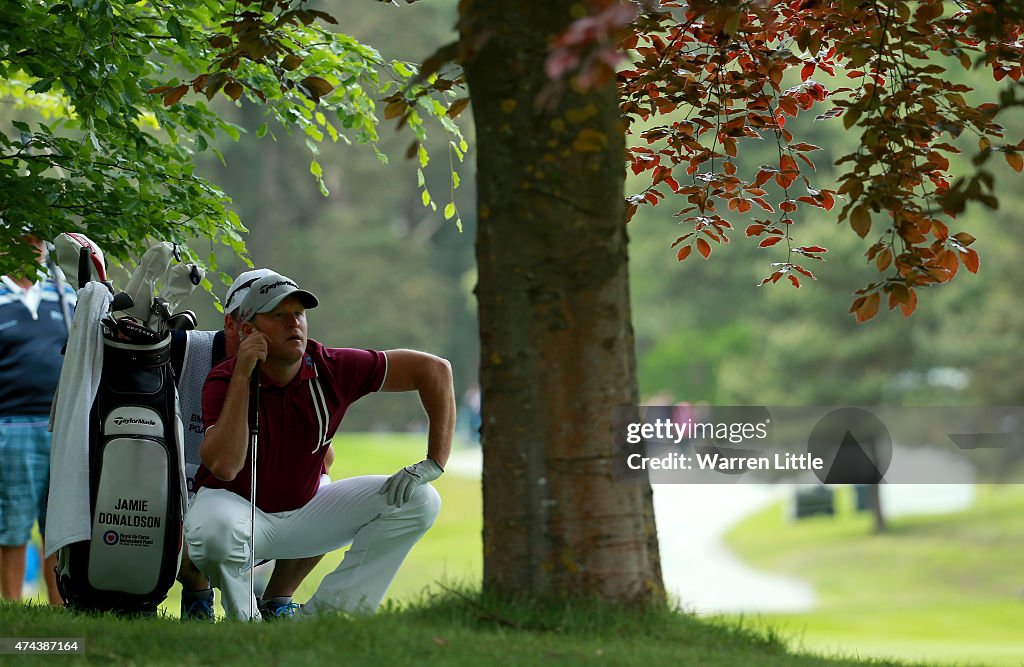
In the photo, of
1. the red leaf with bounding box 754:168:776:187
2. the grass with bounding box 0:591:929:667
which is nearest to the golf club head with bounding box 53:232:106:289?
the grass with bounding box 0:591:929:667

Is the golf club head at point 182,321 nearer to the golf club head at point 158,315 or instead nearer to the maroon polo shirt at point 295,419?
the golf club head at point 158,315

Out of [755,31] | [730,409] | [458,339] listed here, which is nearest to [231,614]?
[730,409]

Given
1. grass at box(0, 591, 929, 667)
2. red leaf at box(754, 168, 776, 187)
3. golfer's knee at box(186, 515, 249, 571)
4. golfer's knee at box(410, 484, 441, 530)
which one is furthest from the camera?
red leaf at box(754, 168, 776, 187)

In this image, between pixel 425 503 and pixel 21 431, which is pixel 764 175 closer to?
pixel 425 503

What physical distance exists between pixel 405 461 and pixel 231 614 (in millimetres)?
29874

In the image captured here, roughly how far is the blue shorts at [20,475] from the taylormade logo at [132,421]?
2.25 m

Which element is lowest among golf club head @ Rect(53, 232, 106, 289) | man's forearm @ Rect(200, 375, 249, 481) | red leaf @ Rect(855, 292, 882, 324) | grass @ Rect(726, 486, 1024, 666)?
grass @ Rect(726, 486, 1024, 666)

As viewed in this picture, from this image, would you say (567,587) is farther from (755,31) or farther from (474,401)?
(474,401)

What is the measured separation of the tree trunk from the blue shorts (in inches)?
158

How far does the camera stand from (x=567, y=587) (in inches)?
140

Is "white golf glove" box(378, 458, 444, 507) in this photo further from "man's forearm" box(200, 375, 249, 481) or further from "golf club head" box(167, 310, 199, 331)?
"golf club head" box(167, 310, 199, 331)

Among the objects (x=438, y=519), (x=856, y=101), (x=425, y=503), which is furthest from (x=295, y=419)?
(x=438, y=519)

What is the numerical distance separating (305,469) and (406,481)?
0.41 m

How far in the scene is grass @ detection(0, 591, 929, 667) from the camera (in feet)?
10.6
